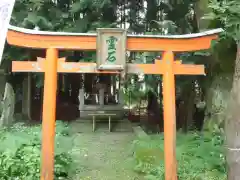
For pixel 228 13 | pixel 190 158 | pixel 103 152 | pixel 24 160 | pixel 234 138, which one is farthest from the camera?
pixel 103 152

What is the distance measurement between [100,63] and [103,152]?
350 cm

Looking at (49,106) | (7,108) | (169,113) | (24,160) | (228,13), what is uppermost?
(228,13)

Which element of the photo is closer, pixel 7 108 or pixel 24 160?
pixel 24 160

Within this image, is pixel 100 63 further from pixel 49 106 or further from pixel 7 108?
pixel 7 108

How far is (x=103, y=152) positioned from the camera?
30.0ft

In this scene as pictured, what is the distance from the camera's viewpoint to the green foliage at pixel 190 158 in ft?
22.3

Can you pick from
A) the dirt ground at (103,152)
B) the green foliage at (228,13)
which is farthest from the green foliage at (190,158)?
the green foliage at (228,13)

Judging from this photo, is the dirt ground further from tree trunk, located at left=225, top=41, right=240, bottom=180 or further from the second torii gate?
tree trunk, located at left=225, top=41, right=240, bottom=180

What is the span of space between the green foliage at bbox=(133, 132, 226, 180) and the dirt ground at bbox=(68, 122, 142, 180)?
318mm

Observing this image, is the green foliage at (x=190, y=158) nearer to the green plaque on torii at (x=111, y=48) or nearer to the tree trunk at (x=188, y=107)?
the green plaque on torii at (x=111, y=48)

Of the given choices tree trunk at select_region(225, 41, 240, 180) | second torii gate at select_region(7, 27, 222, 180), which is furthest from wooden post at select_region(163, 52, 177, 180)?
tree trunk at select_region(225, 41, 240, 180)

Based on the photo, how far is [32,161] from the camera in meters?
6.59

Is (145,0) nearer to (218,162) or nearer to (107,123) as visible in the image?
(107,123)

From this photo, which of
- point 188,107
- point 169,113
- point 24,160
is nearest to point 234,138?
point 169,113
